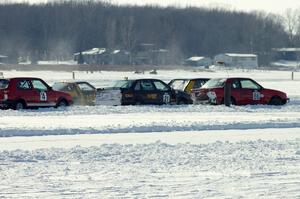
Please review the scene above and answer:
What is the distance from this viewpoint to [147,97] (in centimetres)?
2880

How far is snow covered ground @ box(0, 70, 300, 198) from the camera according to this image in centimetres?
995

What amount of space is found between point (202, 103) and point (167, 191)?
1925 centimetres

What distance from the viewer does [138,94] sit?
93.9ft

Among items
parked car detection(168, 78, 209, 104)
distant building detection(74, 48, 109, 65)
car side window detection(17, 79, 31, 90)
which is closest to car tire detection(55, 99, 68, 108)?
car side window detection(17, 79, 31, 90)

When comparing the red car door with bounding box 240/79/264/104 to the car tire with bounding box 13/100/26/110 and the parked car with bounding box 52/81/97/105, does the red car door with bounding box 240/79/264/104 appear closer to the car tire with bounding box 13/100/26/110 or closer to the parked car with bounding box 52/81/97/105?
the parked car with bounding box 52/81/97/105

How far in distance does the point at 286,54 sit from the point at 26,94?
172413mm

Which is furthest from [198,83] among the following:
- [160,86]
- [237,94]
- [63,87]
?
[63,87]

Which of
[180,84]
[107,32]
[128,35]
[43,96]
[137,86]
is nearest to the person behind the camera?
[43,96]

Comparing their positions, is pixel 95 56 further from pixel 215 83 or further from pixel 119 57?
pixel 215 83

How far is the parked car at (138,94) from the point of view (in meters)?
28.0

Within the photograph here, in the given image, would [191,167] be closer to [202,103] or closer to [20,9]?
[202,103]

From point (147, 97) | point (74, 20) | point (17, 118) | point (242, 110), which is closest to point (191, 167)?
point (17, 118)

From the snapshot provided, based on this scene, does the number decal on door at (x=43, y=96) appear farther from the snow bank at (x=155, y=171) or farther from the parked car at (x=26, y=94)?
the snow bank at (x=155, y=171)

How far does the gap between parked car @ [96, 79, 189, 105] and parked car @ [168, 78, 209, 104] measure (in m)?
0.21
